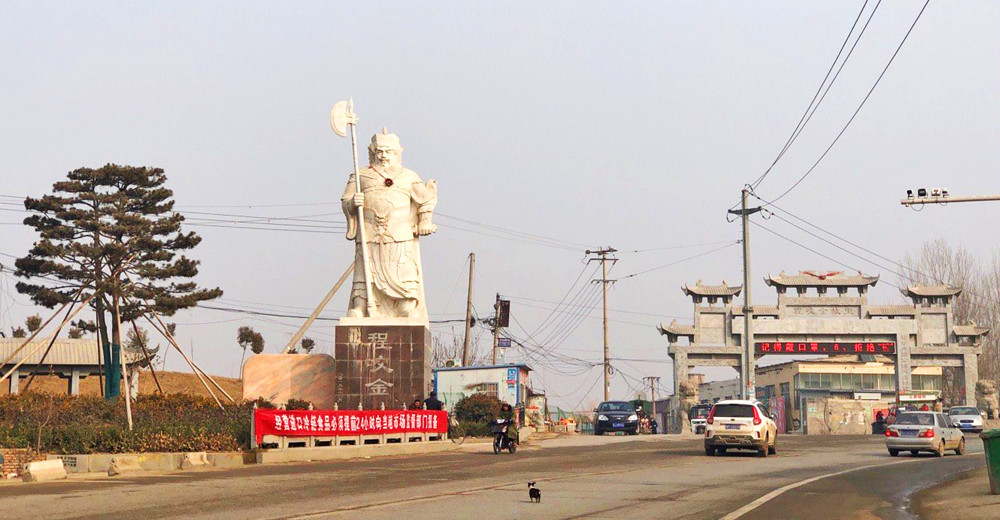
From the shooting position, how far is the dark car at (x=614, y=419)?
4712 centimetres

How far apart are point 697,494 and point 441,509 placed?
484 cm

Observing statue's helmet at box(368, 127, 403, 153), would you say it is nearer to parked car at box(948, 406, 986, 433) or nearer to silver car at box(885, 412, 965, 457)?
silver car at box(885, 412, 965, 457)

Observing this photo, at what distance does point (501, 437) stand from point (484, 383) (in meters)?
14.8

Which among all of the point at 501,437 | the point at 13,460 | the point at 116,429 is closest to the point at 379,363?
the point at 501,437

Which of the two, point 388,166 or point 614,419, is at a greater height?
point 388,166

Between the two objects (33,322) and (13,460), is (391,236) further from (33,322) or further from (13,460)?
(33,322)

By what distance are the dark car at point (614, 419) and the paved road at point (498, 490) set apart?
19208 mm

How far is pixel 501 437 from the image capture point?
29.0 meters

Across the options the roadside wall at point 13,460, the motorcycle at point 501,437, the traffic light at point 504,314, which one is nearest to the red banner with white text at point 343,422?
the motorcycle at point 501,437

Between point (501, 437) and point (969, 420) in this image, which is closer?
point (501, 437)

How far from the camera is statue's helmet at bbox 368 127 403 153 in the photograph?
34603mm

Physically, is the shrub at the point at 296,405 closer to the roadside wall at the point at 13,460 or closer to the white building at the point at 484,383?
the roadside wall at the point at 13,460

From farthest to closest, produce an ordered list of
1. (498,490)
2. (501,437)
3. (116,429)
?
(501,437)
(116,429)
(498,490)

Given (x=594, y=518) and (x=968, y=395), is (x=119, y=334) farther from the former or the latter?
(x=968, y=395)
